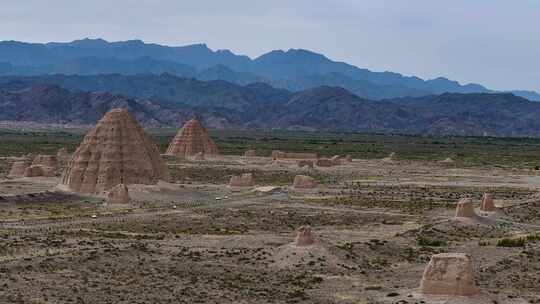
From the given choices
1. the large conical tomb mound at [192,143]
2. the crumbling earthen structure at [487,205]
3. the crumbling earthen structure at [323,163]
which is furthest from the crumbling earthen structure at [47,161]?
the crumbling earthen structure at [487,205]

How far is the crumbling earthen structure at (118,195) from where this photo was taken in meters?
55.8

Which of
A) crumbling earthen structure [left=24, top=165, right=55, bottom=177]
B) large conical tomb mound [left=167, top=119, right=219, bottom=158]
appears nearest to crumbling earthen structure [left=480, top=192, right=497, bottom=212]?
crumbling earthen structure [left=24, top=165, right=55, bottom=177]

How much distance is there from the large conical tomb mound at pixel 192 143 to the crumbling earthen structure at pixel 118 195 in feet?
185

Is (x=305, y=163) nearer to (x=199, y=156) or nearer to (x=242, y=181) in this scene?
(x=199, y=156)

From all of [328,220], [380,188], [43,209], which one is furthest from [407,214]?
[43,209]

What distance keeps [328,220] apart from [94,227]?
14562 mm

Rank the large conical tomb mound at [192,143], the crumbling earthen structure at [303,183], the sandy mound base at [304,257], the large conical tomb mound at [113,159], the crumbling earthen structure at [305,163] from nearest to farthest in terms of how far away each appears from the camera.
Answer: the sandy mound base at [304,257]
the large conical tomb mound at [113,159]
the crumbling earthen structure at [303,183]
the crumbling earthen structure at [305,163]
the large conical tomb mound at [192,143]

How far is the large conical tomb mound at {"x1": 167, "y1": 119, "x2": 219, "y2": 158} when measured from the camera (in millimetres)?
113688

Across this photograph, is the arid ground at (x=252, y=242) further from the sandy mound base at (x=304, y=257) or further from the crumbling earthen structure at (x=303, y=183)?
the crumbling earthen structure at (x=303, y=183)

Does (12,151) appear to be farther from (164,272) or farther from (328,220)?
(164,272)

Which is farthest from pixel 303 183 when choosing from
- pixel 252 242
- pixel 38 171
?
pixel 252 242

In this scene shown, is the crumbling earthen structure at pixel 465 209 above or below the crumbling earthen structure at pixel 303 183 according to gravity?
above

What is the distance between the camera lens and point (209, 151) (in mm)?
115875

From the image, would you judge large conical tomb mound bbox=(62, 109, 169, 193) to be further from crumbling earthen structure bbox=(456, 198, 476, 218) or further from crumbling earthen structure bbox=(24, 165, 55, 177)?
crumbling earthen structure bbox=(456, 198, 476, 218)
